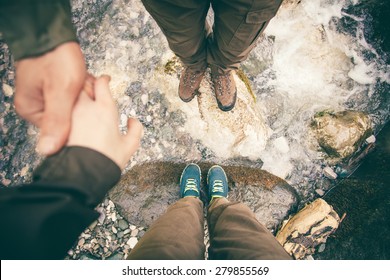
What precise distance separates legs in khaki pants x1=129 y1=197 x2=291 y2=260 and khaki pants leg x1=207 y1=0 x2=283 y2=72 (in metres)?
1.17

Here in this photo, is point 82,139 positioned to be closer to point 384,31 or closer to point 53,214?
point 53,214

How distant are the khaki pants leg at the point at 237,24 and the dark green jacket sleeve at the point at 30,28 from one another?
922 millimetres

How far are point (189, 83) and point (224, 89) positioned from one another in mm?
345

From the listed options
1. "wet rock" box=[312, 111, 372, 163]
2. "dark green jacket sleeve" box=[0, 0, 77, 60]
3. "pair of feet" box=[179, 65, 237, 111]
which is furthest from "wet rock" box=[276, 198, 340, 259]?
"dark green jacket sleeve" box=[0, 0, 77, 60]

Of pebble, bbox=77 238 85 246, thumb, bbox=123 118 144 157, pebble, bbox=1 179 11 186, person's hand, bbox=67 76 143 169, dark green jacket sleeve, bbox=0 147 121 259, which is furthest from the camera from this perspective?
pebble, bbox=77 238 85 246

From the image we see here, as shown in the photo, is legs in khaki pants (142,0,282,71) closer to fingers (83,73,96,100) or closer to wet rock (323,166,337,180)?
fingers (83,73,96,100)

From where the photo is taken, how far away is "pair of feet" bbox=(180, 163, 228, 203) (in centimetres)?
258

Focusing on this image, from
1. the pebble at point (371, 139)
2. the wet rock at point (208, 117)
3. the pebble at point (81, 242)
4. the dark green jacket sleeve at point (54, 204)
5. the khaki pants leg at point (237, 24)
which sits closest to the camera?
the dark green jacket sleeve at point (54, 204)

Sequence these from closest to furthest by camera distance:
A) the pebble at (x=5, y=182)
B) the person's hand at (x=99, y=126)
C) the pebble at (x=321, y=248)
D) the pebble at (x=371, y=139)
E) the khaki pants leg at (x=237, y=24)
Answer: the person's hand at (x=99, y=126), the khaki pants leg at (x=237, y=24), the pebble at (x=5, y=182), the pebble at (x=321, y=248), the pebble at (x=371, y=139)

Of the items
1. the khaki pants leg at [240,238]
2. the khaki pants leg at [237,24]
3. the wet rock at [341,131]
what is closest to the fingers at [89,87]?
the khaki pants leg at [237,24]

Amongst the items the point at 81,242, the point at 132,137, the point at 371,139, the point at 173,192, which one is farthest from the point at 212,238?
the point at 371,139

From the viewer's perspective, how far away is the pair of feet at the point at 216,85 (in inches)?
97.2

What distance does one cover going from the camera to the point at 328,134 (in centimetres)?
281

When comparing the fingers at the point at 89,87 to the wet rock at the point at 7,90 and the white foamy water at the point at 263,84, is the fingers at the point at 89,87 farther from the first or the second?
the wet rock at the point at 7,90
